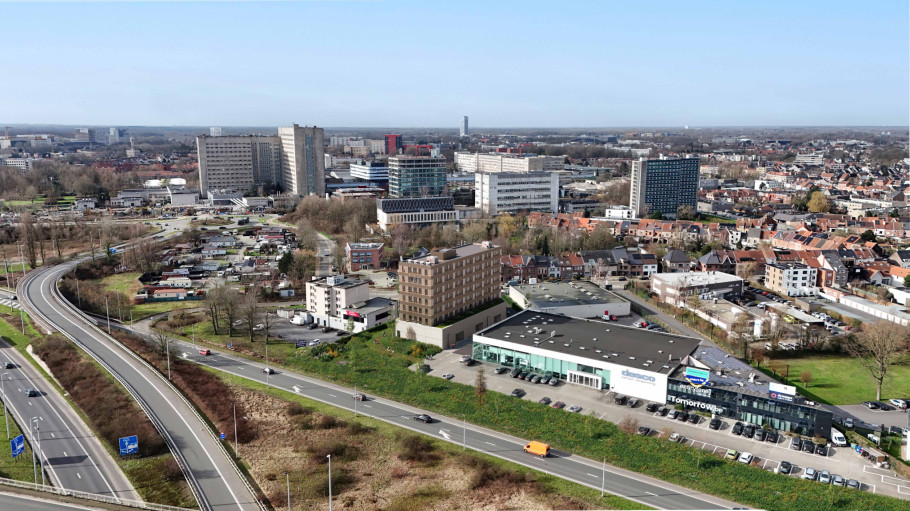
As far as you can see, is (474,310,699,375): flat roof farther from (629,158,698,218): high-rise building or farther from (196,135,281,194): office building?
(196,135,281,194): office building

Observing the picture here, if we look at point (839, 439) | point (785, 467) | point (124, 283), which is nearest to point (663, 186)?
point (839, 439)

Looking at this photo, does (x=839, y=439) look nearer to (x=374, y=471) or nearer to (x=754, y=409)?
(x=754, y=409)

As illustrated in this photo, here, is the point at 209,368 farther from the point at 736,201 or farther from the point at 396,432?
the point at 736,201

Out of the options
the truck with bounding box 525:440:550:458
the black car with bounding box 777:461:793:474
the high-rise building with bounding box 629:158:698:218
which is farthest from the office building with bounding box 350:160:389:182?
the black car with bounding box 777:461:793:474

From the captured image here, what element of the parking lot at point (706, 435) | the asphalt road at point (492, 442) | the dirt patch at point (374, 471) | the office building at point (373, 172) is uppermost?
the office building at point (373, 172)

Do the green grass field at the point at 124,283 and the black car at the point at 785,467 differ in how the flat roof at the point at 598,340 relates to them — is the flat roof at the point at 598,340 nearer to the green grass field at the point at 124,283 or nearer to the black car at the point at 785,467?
the black car at the point at 785,467

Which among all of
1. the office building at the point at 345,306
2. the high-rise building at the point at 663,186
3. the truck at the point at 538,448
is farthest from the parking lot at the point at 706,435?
the high-rise building at the point at 663,186
